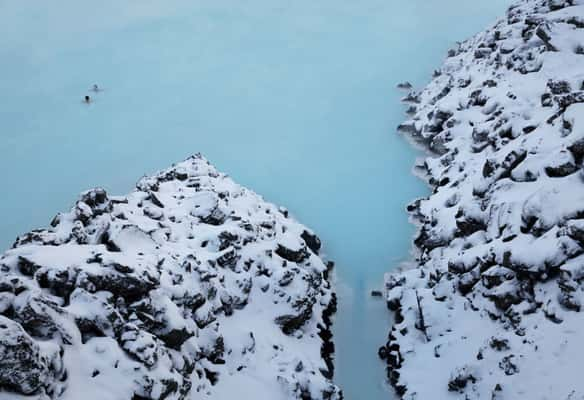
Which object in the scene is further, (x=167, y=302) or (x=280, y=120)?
(x=280, y=120)

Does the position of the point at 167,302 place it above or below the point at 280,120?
below

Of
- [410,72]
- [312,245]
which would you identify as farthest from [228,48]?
[312,245]

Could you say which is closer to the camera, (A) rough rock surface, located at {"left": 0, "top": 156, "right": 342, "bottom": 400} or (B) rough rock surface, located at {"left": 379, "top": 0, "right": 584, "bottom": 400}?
(A) rough rock surface, located at {"left": 0, "top": 156, "right": 342, "bottom": 400}

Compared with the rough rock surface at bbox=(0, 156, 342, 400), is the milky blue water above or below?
above

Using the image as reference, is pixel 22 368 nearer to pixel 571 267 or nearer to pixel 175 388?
pixel 175 388
